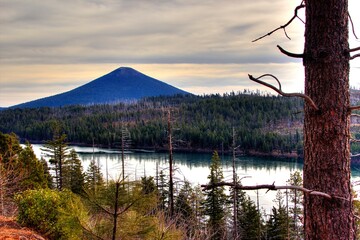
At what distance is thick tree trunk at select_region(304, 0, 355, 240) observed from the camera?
96.1 inches

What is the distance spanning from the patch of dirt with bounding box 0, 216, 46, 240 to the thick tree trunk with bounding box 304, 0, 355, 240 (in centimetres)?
560

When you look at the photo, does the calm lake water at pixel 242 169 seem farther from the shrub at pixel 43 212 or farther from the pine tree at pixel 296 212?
the shrub at pixel 43 212

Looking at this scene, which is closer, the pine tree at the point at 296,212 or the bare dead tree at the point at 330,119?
the bare dead tree at the point at 330,119

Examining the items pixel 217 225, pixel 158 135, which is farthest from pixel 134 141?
pixel 217 225

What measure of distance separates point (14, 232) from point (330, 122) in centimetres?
627

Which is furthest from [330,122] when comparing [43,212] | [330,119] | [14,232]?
[43,212]

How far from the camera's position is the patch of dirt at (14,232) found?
257 inches

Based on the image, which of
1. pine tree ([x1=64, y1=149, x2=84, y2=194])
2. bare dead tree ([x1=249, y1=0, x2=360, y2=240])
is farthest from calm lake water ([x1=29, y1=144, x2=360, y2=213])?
bare dead tree ([x1=249, y1=0, x2=360, y2=240])

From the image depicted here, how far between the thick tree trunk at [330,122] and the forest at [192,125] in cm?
4827

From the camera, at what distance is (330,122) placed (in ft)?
8.05

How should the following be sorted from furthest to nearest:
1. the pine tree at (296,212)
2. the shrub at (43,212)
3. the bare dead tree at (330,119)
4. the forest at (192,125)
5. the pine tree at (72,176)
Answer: the forest at (192,125) < the pine tree at (72,176) < the pine tree at (296,212) < the shrub at (43,212) < the bare dead tree at (330,119)

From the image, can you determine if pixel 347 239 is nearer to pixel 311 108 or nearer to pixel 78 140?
pixel 311 108

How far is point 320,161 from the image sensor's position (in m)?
2.47

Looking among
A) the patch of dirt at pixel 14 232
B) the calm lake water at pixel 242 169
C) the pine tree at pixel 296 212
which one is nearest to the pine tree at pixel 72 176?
the calm lake water at pixel 242 169
